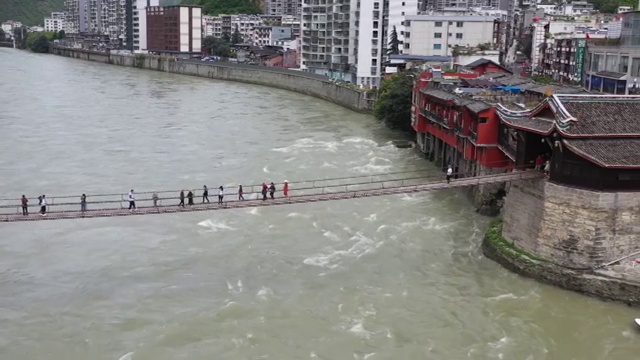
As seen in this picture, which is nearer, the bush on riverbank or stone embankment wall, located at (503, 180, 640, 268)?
stone embankment wall, located at (503, 180, 640, 268)

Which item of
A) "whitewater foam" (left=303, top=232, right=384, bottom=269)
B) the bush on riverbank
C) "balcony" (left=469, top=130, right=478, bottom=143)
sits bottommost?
"whitewater foam" (left=303, top=232, right=384, bottom=269)

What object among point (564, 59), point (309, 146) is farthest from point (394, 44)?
point (309, 146)

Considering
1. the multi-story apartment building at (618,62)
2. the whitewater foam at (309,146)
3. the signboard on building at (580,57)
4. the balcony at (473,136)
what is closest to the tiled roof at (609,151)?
the balcony at (473,136)

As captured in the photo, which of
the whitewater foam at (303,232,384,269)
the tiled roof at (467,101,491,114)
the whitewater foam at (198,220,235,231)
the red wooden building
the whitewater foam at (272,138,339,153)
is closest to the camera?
the whitewater foam at (303,232,384,269)

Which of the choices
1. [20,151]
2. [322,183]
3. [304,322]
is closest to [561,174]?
[304,322]

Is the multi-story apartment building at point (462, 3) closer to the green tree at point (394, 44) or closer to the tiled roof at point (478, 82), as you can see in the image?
the green tree at point (394, 44)

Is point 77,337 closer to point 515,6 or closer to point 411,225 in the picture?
point 411,225

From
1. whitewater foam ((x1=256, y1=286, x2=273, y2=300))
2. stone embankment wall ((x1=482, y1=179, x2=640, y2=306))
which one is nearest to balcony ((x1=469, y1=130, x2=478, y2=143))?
stone embankment wall ((x1=482, y1=179, x2=640, y2=306))

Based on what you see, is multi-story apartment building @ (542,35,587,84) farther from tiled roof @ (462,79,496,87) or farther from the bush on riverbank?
the bush on riverbank
